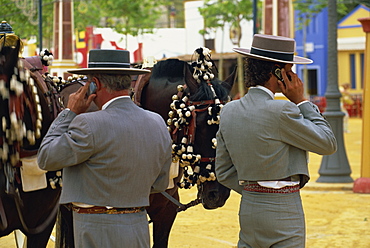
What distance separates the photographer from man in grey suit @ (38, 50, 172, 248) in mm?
3539

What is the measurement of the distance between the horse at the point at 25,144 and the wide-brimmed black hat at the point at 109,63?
534 mm

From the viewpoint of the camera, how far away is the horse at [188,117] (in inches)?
194

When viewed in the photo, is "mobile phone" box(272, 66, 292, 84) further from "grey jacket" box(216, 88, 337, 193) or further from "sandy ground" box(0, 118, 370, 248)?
"sandy ground" box(0, 118, 370, 248)

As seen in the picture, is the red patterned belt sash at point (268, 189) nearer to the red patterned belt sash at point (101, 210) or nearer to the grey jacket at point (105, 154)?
the grey jacket at point (105, 154)

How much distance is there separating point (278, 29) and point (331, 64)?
1.38 meters

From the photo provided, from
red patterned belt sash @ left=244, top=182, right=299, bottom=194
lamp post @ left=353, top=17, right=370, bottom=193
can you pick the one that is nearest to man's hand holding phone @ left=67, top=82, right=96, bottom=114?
red patterned belt sash @ left=244, top=182, right=299, bottom=194

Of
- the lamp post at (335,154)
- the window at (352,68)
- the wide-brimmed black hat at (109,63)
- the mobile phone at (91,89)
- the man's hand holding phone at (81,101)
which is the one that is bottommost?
the lamp post at (335,154)

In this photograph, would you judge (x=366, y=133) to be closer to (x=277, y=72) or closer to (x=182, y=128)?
(x=182, y=128)

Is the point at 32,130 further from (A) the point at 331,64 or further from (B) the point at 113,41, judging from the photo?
(B) the point at 113,41

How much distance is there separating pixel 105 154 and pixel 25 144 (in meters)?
1.20

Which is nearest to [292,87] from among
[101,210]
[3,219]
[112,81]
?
[112,81]

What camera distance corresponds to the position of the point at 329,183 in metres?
12.5

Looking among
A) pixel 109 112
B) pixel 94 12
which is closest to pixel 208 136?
pixel 109 112

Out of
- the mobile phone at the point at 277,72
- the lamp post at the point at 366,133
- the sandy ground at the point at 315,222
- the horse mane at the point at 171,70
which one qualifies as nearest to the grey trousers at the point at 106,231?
the mobile phone at the point at 277,72
